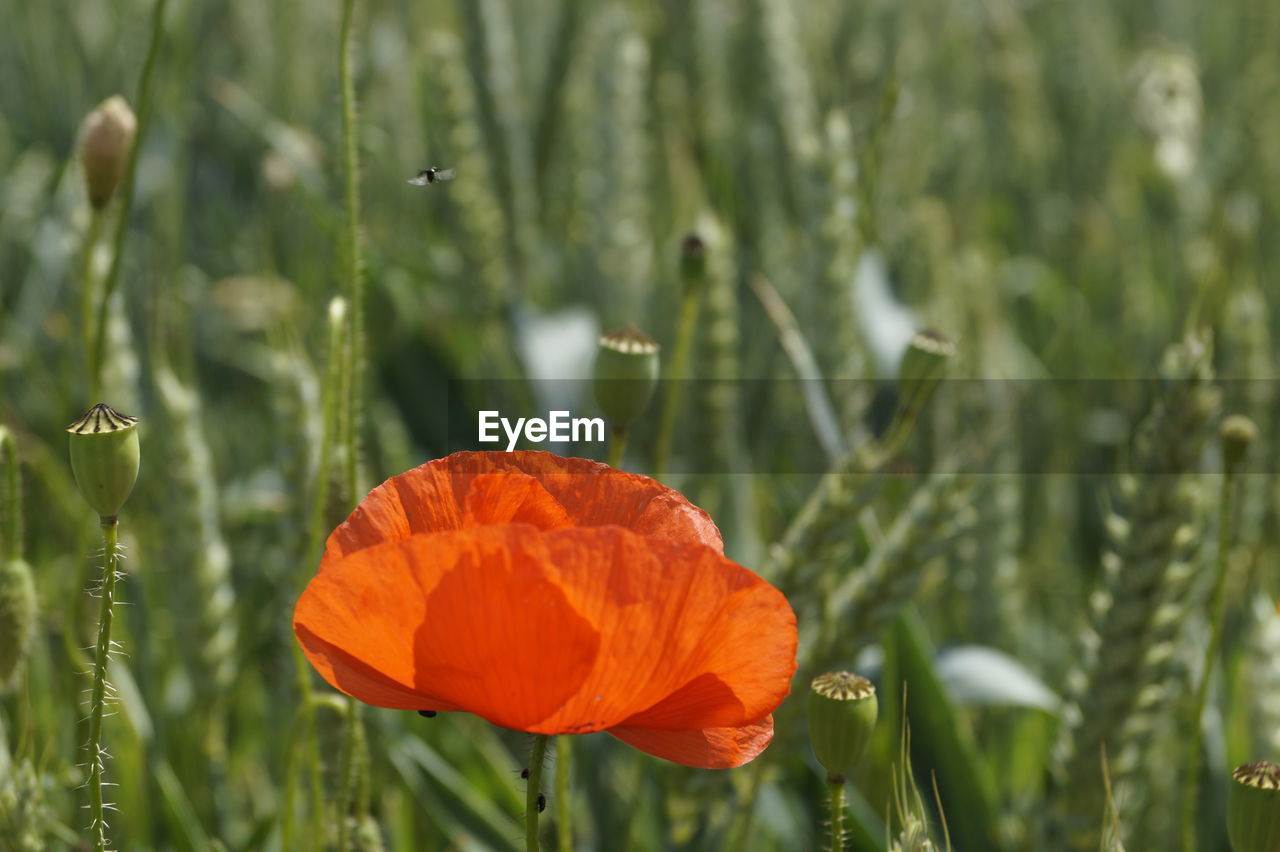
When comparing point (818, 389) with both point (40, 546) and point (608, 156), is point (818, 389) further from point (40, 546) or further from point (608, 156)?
point (40, 546)

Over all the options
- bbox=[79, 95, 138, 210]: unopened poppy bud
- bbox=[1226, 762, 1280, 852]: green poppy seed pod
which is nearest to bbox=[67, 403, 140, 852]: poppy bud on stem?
bbox=[79, 95, 138, 210]: unopened poppy bud

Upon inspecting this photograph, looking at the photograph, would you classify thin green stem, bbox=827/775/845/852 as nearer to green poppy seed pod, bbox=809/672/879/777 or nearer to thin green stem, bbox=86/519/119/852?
green poppy seed pod, bbox=809/672/879/777

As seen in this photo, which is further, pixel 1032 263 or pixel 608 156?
pixel 1032 263

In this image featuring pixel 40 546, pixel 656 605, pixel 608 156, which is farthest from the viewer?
pixel 608 156

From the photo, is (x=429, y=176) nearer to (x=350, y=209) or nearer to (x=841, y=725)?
(x=350, y=209)

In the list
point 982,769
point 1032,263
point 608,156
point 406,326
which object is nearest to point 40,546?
point 406,326

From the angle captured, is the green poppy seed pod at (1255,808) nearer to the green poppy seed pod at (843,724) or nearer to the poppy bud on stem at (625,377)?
the green poppy seed pod at (843,724)

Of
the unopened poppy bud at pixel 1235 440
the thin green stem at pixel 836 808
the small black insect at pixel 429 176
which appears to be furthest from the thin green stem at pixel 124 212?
the unopened poppy bud at pixel 1235 440
